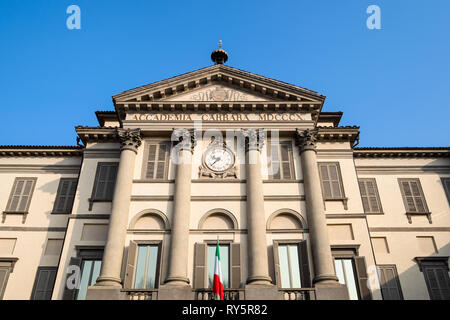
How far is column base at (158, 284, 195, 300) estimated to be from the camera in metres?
14.7

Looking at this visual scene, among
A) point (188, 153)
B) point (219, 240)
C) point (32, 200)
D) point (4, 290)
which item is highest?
point (188, 153)

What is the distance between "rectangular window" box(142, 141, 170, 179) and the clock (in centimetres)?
190

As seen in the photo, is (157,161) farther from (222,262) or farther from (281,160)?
(281,160)

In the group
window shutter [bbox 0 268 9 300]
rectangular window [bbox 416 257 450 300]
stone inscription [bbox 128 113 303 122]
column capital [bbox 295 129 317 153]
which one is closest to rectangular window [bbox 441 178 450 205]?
rectangular window [bbox 416 257 450 300]

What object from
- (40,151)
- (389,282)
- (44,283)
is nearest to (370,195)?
(389,282)

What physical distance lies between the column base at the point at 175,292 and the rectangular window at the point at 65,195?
7.00m

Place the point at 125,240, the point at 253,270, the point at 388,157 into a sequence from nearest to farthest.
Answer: the point at 253,270, the point at 125,240, the point at 388,157

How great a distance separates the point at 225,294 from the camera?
14.9 metres

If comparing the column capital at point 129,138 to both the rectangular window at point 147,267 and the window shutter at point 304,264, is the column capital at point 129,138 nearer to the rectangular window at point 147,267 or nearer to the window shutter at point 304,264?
the rectangular window at point 147,267

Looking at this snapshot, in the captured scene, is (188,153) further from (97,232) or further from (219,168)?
(97,232)

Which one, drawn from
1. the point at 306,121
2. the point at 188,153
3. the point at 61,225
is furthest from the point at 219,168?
the point at 61,225

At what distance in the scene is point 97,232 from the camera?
57.1 feet

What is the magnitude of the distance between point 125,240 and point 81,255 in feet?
6.67

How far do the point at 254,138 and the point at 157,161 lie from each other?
4.65 meters
